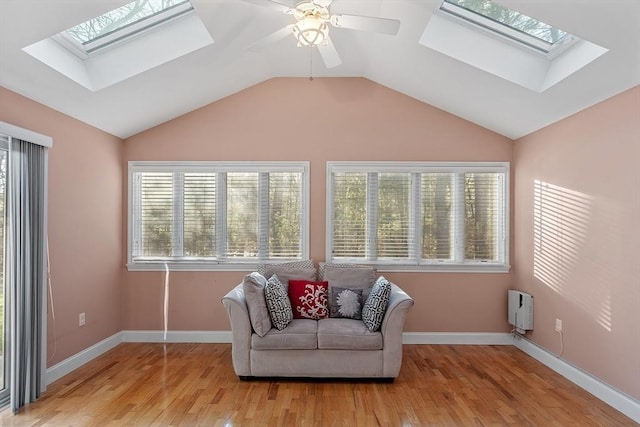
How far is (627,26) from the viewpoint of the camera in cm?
255

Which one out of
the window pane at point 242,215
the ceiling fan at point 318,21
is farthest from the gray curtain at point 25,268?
the ceiling fan at point 318,21

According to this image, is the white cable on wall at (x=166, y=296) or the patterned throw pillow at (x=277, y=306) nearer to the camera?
the patterned throw pillow at (x=277, y=306)

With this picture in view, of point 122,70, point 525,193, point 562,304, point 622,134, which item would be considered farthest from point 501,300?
point 122,70

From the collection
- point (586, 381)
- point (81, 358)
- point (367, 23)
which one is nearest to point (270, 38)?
point (367, 23)

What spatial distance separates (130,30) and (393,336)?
11.5ft

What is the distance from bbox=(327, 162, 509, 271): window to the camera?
494cm

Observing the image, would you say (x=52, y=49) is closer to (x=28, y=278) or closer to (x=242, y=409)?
(x=28, y=278)

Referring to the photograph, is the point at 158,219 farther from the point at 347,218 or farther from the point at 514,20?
the point at 514,20

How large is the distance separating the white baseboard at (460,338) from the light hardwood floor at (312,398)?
21.2 inches

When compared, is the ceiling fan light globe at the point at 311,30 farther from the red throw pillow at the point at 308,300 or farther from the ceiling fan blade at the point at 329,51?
the red throw pillow at the point at 308,300

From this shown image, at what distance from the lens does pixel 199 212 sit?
500 centimetres

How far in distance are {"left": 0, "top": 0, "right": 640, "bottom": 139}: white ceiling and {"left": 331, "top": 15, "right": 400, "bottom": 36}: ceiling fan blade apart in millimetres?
664

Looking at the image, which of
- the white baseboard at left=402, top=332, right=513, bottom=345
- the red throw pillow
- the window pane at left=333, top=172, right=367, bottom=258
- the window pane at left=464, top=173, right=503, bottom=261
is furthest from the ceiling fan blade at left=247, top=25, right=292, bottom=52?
the white baseboard at left=402, top=332, right=513, bottom=345

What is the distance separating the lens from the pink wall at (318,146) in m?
4.93
